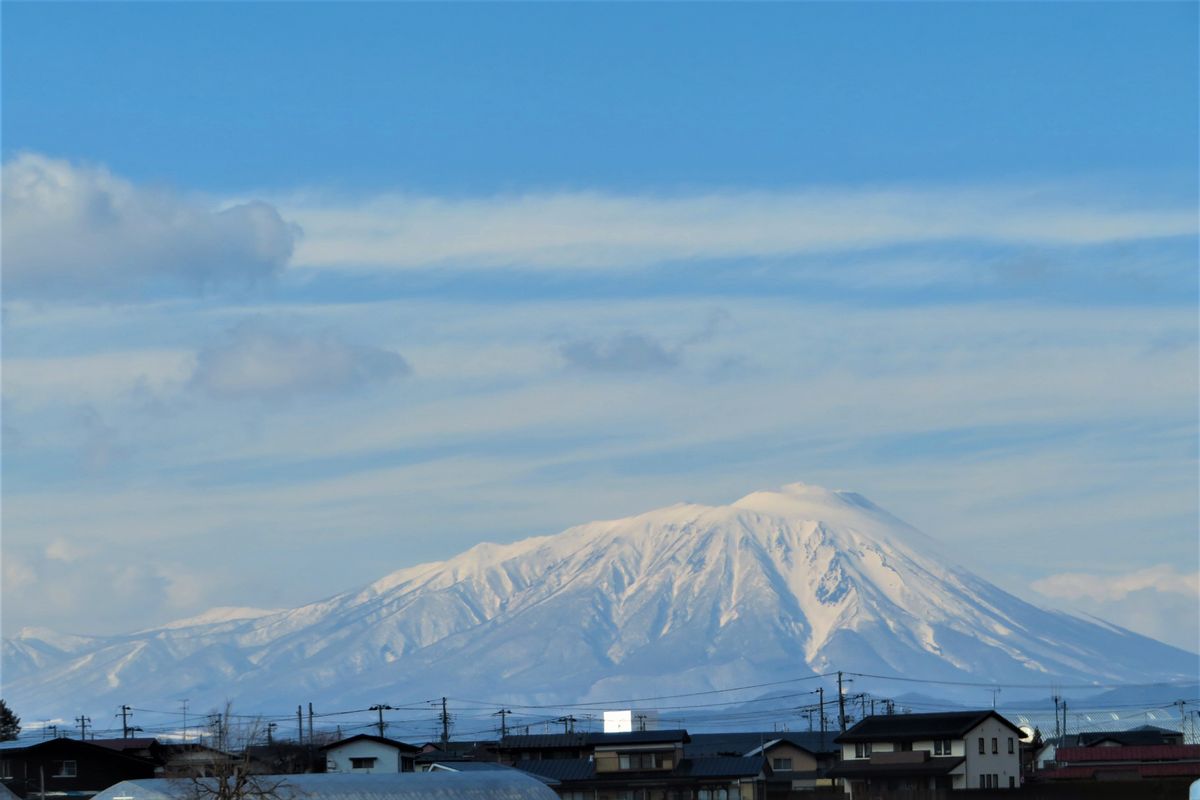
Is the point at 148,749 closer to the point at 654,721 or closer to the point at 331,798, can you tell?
the point at 331,798

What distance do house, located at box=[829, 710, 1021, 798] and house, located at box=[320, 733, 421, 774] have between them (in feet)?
59.0

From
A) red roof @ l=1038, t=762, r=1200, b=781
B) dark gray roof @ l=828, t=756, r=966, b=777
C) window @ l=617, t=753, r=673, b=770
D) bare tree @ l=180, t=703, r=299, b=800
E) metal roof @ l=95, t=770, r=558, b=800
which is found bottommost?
red roof @ l=1038, t=762, r=1200, b=781

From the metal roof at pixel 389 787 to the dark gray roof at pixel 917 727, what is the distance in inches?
673

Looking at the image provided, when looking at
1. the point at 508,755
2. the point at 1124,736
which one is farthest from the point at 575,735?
the point at 1124,736

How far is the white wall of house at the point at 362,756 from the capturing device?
268 ft

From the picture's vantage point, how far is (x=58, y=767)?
261 feet

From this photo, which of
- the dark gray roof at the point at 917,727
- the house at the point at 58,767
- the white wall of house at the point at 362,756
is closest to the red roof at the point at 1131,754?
the dark gray roof at the point at 917,727

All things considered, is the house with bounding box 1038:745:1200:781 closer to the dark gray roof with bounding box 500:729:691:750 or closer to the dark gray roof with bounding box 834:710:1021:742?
the dark gray roof with bounding box 834:710:1021:742

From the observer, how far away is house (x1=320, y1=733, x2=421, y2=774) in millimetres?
81562

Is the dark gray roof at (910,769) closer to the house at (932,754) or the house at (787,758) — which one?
the house at (932,754)

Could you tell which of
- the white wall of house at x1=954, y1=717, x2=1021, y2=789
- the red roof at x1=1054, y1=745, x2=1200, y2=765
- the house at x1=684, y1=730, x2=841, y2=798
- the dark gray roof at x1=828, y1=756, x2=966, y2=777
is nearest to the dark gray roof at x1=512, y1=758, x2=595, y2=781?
the house at x1=684, y1=730, x2=841, y2=798

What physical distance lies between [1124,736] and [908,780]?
89.0 ft

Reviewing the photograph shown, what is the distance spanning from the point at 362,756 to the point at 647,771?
11735 millimetres

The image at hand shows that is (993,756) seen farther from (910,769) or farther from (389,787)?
(389,787)
